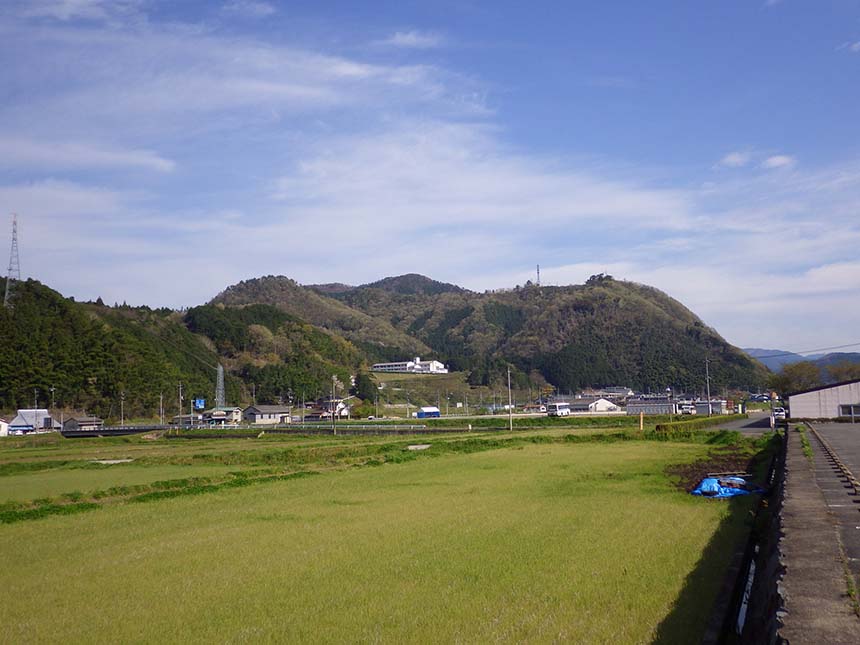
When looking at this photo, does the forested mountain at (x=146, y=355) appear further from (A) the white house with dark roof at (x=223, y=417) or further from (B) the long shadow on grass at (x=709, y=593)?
(B) the long shadow on grass at (x=709, y=593)

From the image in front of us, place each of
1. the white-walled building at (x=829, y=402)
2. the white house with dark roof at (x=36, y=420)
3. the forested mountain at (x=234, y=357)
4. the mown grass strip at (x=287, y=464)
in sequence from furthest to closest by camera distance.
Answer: the forested mountain at (x=234, y=357) < the white house with dark roof at (x=36, y=420) < the white-walled building at (x=829, y=402) < the mown grass strip at (x=287, y=464)

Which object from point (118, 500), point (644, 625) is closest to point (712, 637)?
point (644, 625)

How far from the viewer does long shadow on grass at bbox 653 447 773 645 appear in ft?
21.5

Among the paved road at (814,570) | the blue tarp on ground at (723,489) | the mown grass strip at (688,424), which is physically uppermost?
the paved road at (814,570)

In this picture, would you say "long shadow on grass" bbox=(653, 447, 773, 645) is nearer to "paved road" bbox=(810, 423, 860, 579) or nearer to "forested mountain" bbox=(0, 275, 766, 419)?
"paved road" bbox=(810, 423, 860, 579)

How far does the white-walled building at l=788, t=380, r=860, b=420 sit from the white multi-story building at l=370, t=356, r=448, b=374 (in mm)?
119177

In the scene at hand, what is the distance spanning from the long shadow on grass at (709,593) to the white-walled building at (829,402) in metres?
41.0

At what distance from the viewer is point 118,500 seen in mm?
18922

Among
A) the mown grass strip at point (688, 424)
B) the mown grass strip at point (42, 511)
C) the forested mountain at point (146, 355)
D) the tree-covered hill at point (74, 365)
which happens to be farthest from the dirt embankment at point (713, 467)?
the forested mountain at point (146, 355)

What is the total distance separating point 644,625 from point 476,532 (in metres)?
5.39

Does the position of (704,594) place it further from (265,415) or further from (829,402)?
(265,415)

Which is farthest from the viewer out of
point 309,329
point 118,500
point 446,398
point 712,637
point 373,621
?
point 309,329

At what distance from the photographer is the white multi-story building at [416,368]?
166375 mm

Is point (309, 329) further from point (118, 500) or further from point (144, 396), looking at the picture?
point (118, 500)
